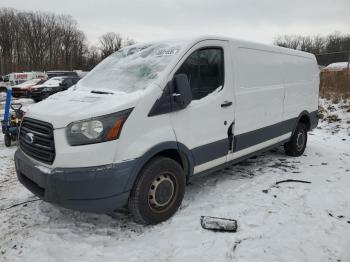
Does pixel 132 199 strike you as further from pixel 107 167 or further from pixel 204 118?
pixel 204 118

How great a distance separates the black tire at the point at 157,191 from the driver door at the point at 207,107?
0.34m

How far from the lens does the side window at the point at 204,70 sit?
152 inches

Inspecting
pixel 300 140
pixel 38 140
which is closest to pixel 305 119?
pixel 300 140

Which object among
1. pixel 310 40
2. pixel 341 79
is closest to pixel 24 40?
pixel 310 40

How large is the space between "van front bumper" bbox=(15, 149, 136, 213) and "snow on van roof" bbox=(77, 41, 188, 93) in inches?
37.5

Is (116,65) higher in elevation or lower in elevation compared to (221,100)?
higher

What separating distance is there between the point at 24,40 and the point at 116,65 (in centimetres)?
7084

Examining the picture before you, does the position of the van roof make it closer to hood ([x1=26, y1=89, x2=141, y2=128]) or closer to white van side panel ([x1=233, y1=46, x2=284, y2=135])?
white van side panel ([x1=233, y1=46, x2=284, y2=135])

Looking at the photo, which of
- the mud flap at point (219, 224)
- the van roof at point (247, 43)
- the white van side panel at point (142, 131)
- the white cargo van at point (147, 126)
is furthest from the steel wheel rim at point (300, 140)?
the white van side panel at point (142, 131)

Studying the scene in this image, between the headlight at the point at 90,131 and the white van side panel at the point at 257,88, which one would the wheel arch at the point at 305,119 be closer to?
the white van side panel at the point at 257,88

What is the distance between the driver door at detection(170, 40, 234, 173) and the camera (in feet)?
12.4

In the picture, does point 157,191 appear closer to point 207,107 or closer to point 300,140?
point 207,107

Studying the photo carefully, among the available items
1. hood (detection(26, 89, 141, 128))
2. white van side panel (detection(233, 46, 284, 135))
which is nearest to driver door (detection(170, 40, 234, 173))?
white van side panel (detection(233, 46, 284, 135))

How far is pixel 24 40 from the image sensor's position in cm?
6600
